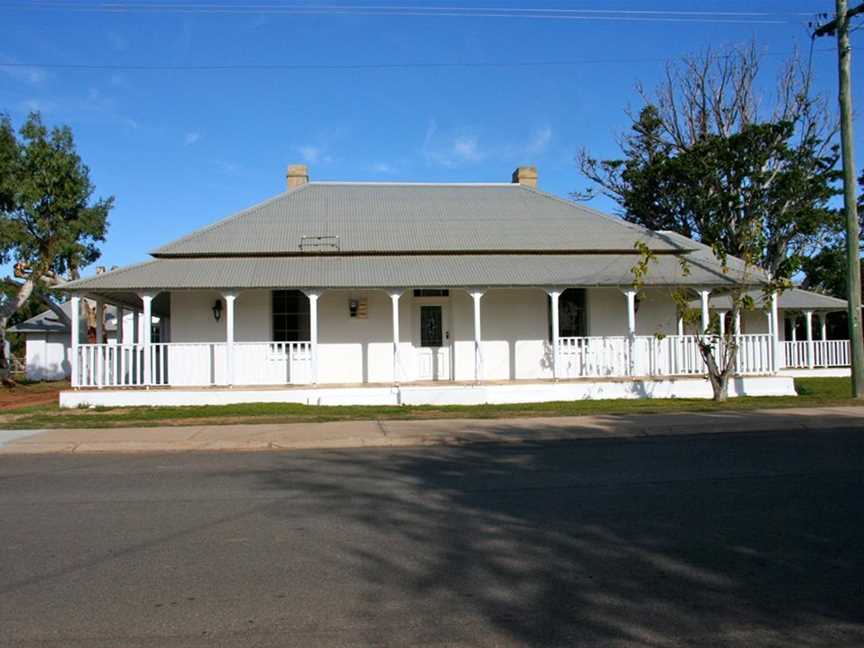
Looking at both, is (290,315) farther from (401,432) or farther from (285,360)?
(401,432)

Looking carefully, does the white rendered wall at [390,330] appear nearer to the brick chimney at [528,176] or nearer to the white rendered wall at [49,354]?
the brick chimney at [528,176]

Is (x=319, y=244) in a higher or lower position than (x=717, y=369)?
higher

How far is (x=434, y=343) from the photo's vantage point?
19.6m

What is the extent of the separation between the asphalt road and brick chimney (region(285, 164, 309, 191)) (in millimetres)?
15482

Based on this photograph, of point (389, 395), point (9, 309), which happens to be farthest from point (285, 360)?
point (9, 309)

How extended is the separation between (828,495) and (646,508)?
6.49ft

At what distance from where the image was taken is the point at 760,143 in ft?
103

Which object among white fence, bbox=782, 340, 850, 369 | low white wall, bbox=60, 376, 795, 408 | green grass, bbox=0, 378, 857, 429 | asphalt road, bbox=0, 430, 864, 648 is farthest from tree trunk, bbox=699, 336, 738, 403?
white fence, bbox=782, 340, 850, 369

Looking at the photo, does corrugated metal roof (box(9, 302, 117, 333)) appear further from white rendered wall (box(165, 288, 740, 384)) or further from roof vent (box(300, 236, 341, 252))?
roof vent (box(300, 236, 341, 252))

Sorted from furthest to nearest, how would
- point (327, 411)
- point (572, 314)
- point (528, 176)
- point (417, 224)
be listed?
point (528, 176), point (417, 224), point (572, 314), point (327, 411)

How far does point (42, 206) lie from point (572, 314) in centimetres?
1848

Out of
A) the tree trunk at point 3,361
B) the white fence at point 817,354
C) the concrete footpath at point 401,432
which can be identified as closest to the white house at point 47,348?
the tree trunk at point 3,361

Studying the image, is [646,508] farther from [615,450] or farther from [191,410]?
[191,410]

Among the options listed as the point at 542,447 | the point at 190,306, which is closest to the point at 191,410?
the point at 190,306
